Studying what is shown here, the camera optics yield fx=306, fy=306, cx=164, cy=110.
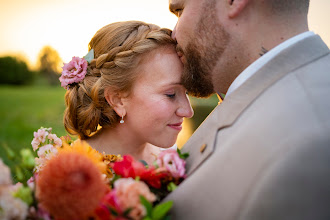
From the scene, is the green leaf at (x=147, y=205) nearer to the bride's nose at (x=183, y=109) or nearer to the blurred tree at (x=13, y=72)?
the bride's nose at (x=183, y=109)

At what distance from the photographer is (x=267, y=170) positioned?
1536mm

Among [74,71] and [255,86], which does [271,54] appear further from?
[74,71]

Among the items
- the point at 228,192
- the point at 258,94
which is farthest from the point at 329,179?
the point at 258,94

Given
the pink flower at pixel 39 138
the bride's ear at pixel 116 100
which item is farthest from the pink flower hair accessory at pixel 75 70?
the pink flower at pixel 39 138

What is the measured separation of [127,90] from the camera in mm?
3514

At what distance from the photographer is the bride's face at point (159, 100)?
3344 mm

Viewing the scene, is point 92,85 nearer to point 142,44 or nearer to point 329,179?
point 142,44

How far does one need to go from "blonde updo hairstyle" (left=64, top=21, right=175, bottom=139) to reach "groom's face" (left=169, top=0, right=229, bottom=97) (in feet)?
1.76

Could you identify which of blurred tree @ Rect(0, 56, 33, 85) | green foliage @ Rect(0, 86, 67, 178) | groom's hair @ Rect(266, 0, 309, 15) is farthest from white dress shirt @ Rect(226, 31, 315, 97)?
blurred tree @ Rect(0, 56, 33, 85)

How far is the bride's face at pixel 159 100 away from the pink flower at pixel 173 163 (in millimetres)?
1253

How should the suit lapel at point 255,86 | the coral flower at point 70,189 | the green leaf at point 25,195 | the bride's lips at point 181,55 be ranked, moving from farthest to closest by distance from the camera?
the bride's lips at point 181,55
the suit lapel at point 255,86
the green leaf at point 25,195
the coral flower at point 70,189

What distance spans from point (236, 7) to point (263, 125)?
44.5 inches

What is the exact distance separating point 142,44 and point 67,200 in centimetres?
232

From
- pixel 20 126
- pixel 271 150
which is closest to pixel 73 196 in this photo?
pixel 271 150
